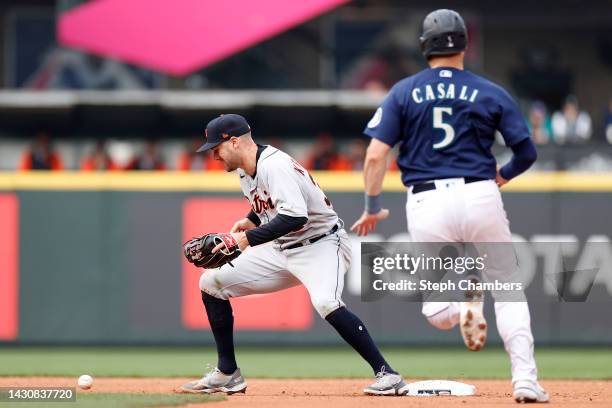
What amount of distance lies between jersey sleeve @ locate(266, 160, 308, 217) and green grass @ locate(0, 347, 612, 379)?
258 cm

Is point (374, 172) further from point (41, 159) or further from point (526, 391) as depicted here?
point (41, 159)

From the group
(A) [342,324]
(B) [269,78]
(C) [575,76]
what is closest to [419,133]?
(A) [342,324]

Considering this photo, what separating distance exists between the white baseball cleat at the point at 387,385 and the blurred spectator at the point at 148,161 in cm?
743

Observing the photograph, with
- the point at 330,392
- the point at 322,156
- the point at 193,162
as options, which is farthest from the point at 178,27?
the point at 330,392

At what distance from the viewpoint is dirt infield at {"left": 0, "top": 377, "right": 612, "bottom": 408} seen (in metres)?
6.27

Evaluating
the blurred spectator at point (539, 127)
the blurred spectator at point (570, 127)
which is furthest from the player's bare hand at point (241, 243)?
the blurred spectator at point (570, 127)

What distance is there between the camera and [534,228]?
11.5 meters

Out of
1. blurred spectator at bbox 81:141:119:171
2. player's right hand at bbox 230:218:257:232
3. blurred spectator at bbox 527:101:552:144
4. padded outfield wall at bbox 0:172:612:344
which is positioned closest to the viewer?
player's right hand at bbox 230:218:257:232

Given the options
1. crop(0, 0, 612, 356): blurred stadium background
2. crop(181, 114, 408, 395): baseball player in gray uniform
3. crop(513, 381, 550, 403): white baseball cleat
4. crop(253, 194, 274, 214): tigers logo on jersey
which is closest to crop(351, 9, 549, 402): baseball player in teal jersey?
crop(513, 381, 550, 403): white baseball cleat

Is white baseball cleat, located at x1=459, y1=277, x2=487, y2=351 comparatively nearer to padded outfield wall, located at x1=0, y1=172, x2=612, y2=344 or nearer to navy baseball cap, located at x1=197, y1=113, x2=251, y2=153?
navy baseball cap, located at x1=197, y1=113, x2=251, y2=153

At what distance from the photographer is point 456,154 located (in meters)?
6.07

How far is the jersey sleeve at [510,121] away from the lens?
6074 mm

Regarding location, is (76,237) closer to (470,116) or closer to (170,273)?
(170,273)

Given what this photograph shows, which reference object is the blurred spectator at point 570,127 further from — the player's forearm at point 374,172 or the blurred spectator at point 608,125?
the player's forearm at point 374,172
